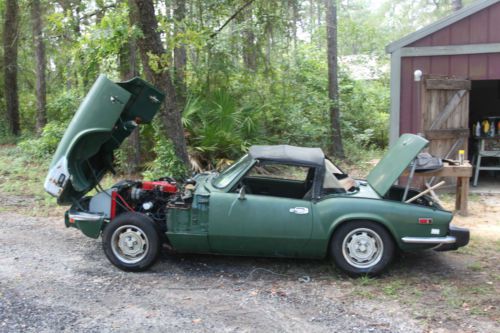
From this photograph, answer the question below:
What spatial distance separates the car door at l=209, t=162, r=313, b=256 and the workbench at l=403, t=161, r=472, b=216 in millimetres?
2291

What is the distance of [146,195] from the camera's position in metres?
5.97

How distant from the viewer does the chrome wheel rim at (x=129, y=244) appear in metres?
5.57

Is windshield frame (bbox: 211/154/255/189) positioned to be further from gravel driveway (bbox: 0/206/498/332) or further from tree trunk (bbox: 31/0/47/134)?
tree trunk (bbox: 31/0/47/134)

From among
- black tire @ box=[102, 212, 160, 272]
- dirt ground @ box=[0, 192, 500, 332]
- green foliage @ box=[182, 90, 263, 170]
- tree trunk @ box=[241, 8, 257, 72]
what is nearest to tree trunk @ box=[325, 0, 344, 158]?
tree trunk @ box=[241, 8, 257, 72]

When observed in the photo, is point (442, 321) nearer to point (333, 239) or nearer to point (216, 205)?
point (333, 239)

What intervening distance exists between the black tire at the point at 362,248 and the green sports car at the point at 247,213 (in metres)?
0.01

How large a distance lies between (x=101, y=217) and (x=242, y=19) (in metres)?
9.39

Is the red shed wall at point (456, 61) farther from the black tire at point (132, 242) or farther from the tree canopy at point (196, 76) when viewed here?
the black tire at point (132, 242)

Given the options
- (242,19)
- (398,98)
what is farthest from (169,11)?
(398,98)

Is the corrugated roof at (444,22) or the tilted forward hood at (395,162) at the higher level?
the corrugated roof at (444,22)

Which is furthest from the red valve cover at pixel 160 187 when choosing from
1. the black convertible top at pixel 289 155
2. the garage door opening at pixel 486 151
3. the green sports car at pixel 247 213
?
the garage door opening at pixel 486 151

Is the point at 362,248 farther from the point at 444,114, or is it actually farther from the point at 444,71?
the point at 444,71

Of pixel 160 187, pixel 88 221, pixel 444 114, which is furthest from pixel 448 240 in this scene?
pixel 444 114

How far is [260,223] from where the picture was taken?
213 inches
